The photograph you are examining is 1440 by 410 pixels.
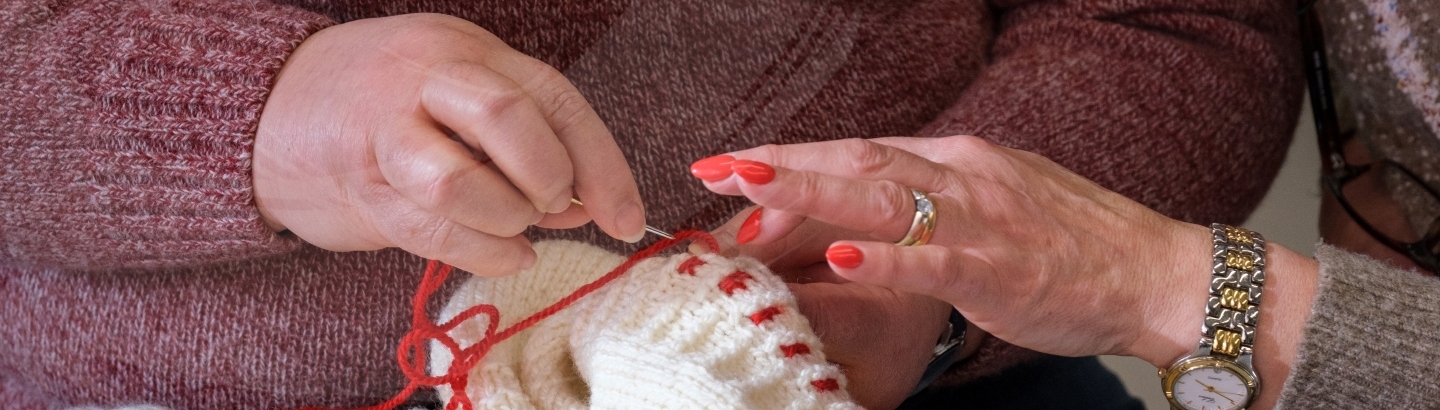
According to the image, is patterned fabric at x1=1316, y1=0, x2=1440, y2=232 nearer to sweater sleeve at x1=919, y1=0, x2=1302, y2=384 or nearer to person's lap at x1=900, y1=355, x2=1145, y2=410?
sweater sleeve at x1=919, y1=0, x2=1302, y2=384

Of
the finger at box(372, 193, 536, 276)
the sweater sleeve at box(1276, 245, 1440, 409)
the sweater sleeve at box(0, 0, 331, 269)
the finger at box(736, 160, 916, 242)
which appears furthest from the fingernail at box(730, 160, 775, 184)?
the sweater sleeve at box(1276, 245, 1440, 409)

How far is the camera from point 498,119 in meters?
0.36

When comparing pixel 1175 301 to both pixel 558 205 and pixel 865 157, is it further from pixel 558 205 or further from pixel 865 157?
pixel 558 205

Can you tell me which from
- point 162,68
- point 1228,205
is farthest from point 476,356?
point 1228,205

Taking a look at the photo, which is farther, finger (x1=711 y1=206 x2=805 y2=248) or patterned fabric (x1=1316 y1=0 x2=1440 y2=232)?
patterned fabric (x1=1316 y1=0 x2=1440 y2=232)

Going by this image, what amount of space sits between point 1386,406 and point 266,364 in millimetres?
678

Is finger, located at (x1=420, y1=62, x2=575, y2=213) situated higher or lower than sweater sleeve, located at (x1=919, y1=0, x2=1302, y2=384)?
higher

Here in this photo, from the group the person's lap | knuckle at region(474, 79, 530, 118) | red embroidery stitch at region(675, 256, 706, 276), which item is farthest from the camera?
the person's lap

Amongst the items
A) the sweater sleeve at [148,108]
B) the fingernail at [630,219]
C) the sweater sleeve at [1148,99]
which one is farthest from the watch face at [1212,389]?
the sweater sleeve at [148,108]

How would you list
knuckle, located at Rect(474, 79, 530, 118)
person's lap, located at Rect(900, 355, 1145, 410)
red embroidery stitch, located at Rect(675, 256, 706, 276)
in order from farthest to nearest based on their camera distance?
person's lap, located at Rect(900, 355, 1145, 410) → red embroidery stitch, located at Rect(675, 256, 706, 276) → knuckle, located at Rect(474, 79, 530, 118)

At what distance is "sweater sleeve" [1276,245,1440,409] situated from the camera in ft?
1.74

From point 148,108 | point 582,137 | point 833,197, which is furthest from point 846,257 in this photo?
point 148,108

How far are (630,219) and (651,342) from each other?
0.23 feet

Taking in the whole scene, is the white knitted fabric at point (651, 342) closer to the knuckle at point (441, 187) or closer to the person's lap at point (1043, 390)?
the knuckle at point (441, 187)
